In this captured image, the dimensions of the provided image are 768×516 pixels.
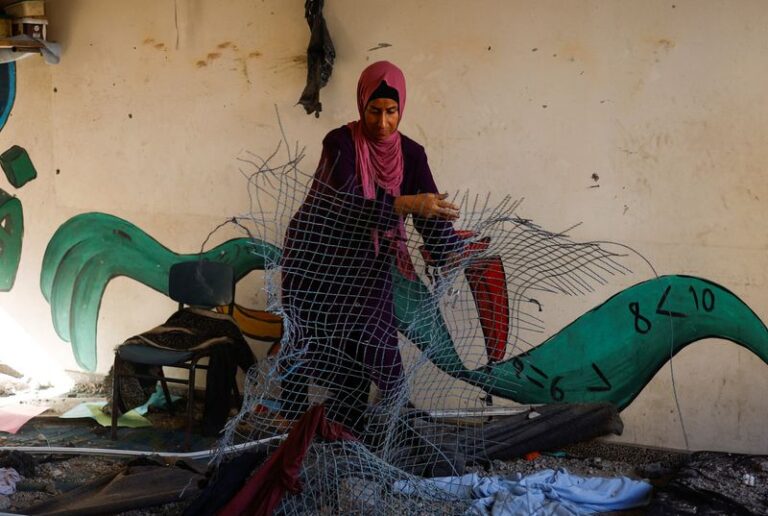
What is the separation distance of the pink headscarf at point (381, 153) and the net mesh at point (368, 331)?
6 cm

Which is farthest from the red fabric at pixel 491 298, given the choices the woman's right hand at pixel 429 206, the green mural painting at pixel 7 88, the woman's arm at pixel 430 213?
the green mural painting at pixel 7 88

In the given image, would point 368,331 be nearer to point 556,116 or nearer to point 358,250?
point 358,250

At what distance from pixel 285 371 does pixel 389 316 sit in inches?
22.6

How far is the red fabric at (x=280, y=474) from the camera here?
9.57ft

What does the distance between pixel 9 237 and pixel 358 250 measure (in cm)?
312

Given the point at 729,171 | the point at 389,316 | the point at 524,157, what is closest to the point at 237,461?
the point at 389,316

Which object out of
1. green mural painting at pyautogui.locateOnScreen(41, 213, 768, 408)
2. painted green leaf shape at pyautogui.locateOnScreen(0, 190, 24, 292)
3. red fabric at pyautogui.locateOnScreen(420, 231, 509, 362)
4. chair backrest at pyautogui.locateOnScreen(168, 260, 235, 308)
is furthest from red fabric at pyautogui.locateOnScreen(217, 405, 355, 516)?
painted green leaf shape at pyautogui.locateOnScreen(0, 190, 24, 292)

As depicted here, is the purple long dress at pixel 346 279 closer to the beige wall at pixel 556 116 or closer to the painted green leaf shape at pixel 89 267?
the beige wall at pixel 556 116

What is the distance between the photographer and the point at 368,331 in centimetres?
339

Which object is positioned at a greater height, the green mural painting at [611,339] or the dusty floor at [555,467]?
the green mural painting at [611,339]

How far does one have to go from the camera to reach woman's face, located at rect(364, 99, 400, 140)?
10.9ft

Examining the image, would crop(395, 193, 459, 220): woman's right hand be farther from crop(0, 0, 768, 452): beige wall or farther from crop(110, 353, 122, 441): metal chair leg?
crop(110, 353, 122, 441): metal chair leg

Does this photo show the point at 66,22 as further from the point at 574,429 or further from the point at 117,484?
the point at 574,429

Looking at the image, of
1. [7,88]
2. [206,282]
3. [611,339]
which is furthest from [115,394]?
[611,339]
